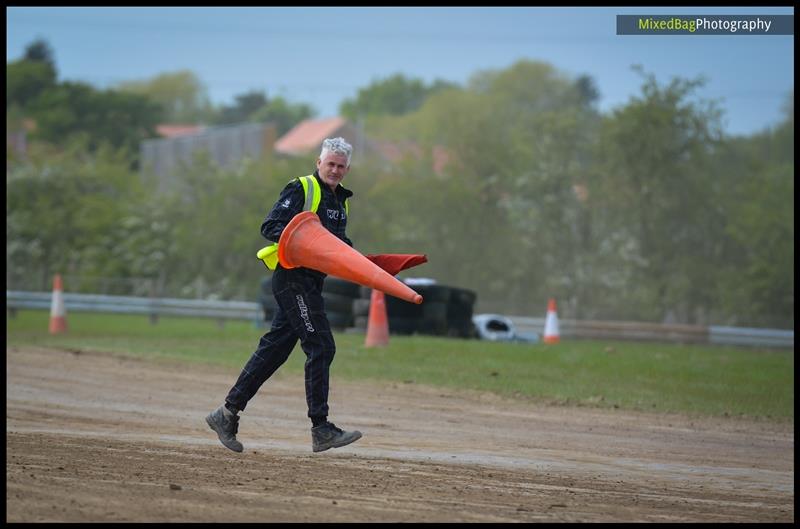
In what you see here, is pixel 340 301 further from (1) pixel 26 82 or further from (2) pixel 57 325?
(1) pixel 26 82

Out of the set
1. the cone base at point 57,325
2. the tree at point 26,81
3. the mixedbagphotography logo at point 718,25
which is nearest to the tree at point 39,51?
the tree at point 26,81

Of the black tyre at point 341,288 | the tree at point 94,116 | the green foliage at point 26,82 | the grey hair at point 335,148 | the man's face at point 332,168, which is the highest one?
the green foliage at point 26,82

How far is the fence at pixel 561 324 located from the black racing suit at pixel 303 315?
1714 centimetres

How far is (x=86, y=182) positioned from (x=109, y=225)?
4187 millimetres

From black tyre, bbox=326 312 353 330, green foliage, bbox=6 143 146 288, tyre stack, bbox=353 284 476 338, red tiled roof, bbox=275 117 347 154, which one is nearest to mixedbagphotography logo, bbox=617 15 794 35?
tyre stack, bbox=353 284 476 338

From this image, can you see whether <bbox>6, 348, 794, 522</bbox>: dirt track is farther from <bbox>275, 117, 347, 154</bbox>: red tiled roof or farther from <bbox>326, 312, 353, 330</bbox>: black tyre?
<bbox>275, 117, 347, 154</bbox>: red tiled roof

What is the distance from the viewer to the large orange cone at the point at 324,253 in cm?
816

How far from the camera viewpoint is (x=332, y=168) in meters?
8.54

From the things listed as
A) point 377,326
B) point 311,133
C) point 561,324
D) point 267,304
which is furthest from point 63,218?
Result: point 311,133

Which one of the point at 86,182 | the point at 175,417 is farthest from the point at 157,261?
the point at 175,417

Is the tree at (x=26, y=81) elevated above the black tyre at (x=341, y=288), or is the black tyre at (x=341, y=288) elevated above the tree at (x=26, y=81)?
the tree at (x=26, y=81)

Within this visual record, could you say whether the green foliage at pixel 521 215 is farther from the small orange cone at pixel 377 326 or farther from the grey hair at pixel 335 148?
the grey hair at pixel 335 148

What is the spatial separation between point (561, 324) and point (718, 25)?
12.1m

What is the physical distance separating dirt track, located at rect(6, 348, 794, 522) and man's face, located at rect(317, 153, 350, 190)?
195cm
